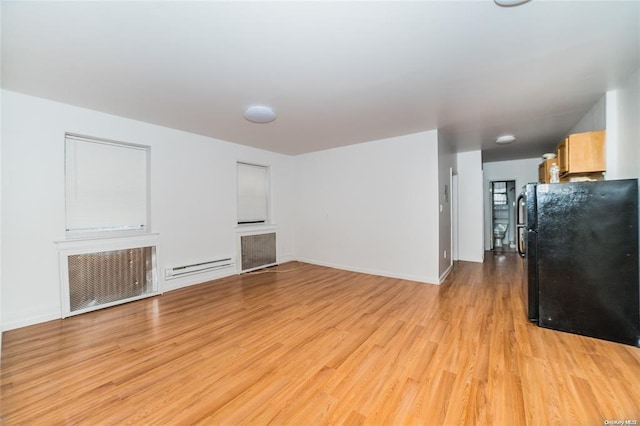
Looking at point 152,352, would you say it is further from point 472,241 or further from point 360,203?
point 472,241

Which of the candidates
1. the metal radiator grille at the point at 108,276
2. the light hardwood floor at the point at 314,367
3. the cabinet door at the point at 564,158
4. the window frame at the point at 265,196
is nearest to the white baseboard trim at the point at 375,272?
the light hardwood floor at the point at 314,367

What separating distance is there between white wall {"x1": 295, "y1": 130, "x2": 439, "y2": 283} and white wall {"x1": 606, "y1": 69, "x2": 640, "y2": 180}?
1.83 meters

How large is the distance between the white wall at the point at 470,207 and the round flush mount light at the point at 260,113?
4759mm

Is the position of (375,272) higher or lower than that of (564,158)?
lower

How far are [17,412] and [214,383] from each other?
113 cm

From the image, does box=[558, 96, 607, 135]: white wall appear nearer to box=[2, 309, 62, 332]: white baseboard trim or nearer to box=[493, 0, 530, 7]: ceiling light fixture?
box=[493, 0, 530, 7]: ceiling light fixture

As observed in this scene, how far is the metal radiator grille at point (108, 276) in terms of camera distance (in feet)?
9.64

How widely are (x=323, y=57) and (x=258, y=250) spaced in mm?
3915

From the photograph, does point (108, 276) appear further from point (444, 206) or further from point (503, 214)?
point (503, 214)

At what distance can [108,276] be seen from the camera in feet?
10.3

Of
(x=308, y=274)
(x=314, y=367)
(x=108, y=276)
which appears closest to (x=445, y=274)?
(x=308, y=274)

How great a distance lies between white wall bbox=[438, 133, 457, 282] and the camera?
413cm

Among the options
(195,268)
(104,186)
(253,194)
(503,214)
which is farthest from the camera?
(503,214)

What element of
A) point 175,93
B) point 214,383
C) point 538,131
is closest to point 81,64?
point 175,93
